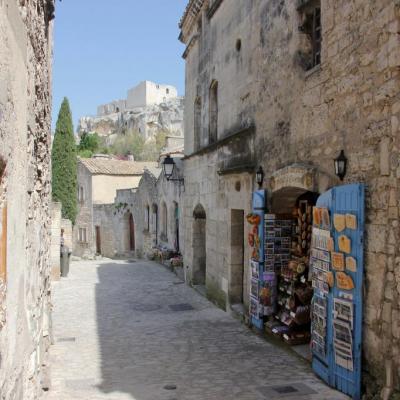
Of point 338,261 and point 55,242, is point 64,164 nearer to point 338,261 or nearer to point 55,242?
point 55,242

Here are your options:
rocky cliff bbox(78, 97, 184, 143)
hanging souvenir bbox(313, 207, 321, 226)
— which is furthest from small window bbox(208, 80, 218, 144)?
rocky cliff bbox(78, 97, 184, 143)

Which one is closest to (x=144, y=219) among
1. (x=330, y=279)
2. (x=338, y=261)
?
(x=330, y=279)

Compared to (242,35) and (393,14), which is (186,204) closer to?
(242,35)

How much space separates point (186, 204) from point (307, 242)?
6.86 m

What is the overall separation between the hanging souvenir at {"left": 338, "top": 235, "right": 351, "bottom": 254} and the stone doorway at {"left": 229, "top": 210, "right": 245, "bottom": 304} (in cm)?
445

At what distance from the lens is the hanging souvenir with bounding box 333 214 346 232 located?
5.38 metres

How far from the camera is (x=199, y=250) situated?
1338 cm

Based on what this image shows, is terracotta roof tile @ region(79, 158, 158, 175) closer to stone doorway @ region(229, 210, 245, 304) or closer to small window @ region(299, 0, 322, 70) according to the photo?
stone doorway @ region(229, 210, 245, 304)

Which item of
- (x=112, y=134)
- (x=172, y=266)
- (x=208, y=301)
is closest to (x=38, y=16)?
(x=208, y=301)

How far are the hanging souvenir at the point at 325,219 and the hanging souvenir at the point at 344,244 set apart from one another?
324 mm

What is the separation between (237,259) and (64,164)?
1894 centimetres

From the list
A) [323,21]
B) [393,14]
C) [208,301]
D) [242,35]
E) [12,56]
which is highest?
[242,35]

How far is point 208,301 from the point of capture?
37.4 ft

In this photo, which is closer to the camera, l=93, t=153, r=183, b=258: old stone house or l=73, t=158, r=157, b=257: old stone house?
l=93, t=153, r=183, b=258: old stone house
